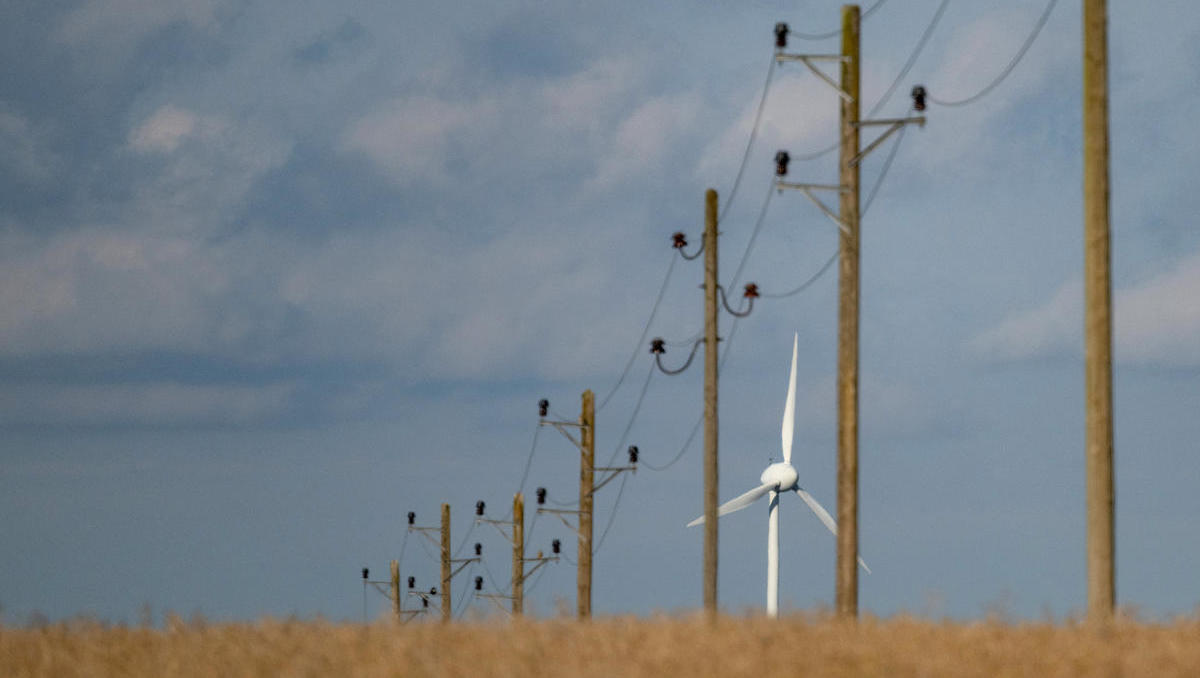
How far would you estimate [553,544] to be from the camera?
186ft

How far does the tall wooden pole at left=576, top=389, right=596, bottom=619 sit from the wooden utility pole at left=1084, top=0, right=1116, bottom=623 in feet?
91.5

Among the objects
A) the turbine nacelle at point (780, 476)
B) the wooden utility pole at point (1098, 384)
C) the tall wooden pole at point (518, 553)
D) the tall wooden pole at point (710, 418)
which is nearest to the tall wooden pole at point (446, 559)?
the tall wooden pole at point (518, 553)

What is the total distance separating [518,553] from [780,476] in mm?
11591

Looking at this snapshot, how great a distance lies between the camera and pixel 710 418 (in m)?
37.3

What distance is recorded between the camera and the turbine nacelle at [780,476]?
51.2 metres

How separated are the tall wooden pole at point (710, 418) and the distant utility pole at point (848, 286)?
898 centimetres

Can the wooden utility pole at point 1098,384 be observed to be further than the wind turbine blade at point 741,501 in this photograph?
No

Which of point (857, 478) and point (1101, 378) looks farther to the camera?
point (857, 478)

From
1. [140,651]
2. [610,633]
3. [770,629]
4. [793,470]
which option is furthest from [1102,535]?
[793,470]

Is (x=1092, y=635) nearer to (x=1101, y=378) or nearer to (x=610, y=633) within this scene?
(x=1101, y=378)

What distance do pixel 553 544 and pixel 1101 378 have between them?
37.0 metres

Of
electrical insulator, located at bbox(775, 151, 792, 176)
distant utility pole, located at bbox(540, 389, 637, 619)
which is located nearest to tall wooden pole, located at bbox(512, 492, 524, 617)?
distant utility pole, located at bbox(540, 389, 637, 619)

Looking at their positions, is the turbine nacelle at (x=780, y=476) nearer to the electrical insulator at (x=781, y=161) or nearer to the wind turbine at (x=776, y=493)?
→ the wind turbine at (x=776, y=493)

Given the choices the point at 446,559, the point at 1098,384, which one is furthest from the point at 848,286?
the point at 446,559
